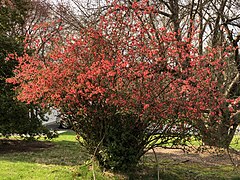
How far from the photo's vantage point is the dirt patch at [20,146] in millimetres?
9773

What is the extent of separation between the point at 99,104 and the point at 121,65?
99 cm

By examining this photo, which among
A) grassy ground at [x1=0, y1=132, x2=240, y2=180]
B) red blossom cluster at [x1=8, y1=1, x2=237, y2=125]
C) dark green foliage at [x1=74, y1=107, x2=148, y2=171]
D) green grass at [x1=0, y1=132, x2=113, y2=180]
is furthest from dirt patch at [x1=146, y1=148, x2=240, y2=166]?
red blossom cluster at [x1=8, y1=1, x2=237, y2=125]

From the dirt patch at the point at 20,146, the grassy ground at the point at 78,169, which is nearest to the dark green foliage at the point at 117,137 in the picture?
the grassy ground at the point at 78,169

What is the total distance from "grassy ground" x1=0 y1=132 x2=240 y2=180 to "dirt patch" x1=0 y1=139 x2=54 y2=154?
883mm

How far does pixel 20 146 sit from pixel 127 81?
6.41m

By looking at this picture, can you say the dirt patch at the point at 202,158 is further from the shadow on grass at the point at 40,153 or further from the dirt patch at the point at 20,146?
Result: the dirt patch at the point at 20,146

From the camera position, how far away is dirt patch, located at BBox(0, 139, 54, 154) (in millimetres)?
9773

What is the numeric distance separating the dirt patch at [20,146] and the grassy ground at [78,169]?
883 mm

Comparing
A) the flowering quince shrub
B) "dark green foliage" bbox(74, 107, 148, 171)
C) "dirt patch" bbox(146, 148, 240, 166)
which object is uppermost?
the flowering quince shrub

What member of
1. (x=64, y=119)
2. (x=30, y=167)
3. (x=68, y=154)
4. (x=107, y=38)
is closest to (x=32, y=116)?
(x=68, y=154)

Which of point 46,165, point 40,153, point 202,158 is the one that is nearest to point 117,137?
point 46,165

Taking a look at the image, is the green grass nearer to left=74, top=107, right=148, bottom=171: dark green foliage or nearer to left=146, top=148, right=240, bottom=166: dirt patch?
left=74, top=107, right=148, bottom=171: dark green foliage

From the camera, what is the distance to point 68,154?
8961 millimetres

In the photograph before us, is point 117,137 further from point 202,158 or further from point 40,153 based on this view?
point 40,153
